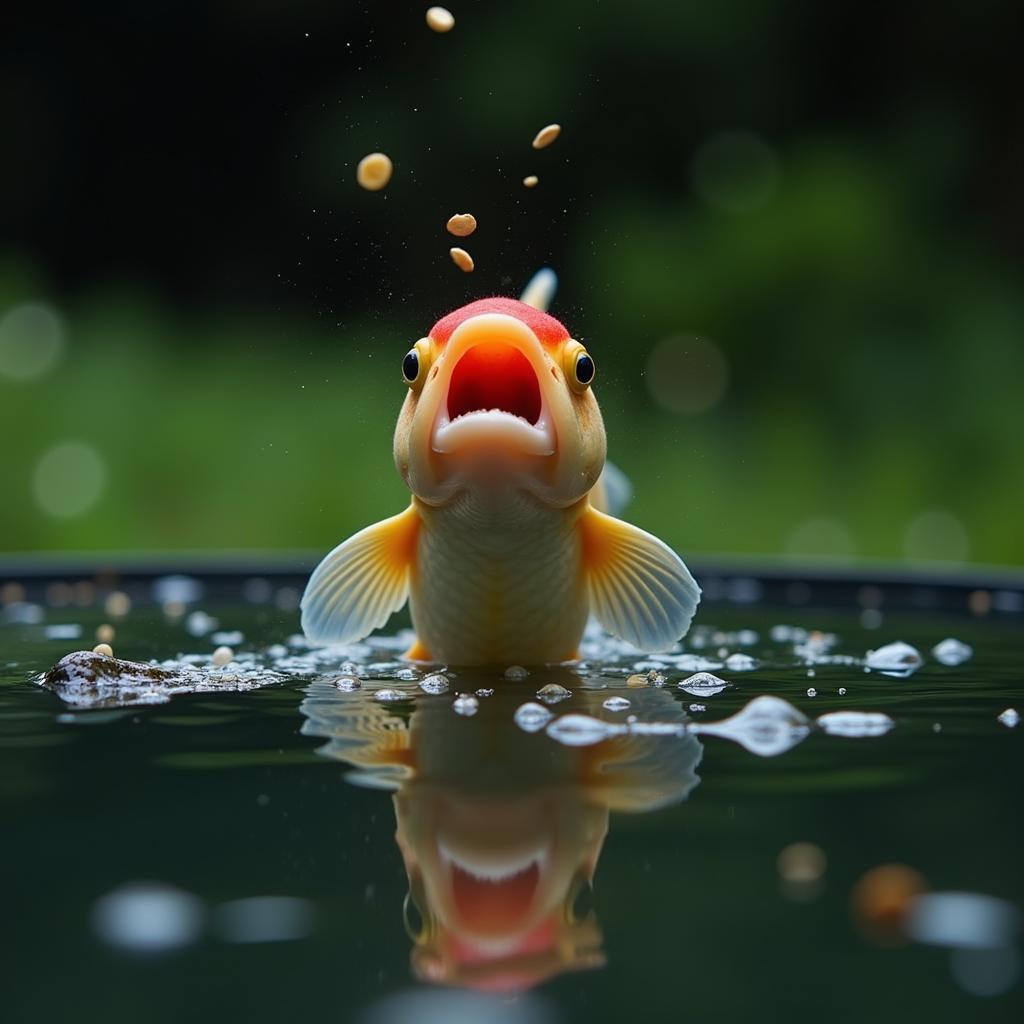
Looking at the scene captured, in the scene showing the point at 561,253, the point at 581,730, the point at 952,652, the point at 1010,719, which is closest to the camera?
the point at 581,730

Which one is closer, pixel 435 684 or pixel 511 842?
pixel 511 842

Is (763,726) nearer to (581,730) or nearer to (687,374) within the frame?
(581,730)

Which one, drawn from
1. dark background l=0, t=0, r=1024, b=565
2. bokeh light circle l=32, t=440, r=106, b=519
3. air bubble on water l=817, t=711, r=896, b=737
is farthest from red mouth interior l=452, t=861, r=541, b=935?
bokeh light circle l=32, t=440, r=106, b=519

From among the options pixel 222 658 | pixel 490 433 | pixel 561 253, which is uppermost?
pixel 561 253

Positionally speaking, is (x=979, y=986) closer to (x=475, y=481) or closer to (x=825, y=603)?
(x=475, y=481)

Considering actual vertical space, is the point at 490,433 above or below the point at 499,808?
above

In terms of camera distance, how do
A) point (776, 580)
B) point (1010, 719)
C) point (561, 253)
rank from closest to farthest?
point (1010, 719) → point (776, 580) → point (561, 253)

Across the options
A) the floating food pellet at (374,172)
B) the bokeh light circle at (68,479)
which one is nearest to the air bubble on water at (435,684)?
the floating food pellet at (374,172)

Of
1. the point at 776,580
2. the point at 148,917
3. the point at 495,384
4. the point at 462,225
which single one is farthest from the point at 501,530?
the point at 776,580
